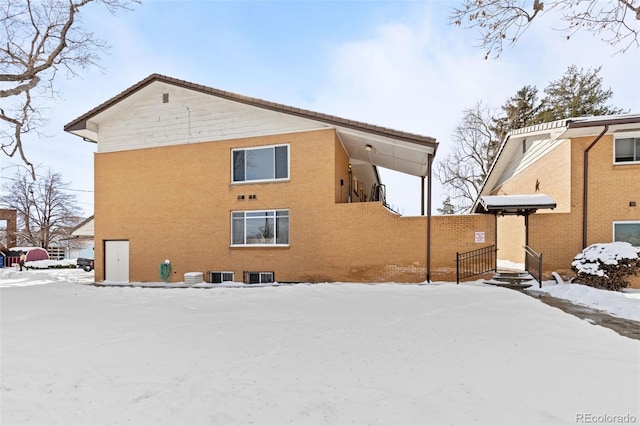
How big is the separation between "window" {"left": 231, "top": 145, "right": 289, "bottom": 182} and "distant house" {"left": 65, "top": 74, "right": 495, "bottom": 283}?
4 cm

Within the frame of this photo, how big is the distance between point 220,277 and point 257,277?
1682 mm

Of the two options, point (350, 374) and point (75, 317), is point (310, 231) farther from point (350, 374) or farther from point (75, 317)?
point (350, 374)

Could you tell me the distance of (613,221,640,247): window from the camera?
36.3ft

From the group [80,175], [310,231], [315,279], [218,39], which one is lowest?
[315,279]

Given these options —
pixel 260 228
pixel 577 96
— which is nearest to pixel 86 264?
pixel 260 228

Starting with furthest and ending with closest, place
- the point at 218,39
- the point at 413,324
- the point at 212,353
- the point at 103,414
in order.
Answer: the point at 218,39 → the point at 413,324 → the point at 212,353 → the point at 103,414

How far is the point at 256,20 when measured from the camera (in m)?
11.1

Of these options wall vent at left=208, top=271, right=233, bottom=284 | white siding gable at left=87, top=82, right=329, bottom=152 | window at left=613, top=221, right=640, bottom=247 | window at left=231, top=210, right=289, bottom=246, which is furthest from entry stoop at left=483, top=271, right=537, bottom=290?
wall vent at left=208, top=271, right=233, bottom=284

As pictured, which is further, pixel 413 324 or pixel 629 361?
pixel 413 324

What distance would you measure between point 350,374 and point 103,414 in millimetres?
2503

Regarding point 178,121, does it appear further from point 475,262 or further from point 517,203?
point 517,203

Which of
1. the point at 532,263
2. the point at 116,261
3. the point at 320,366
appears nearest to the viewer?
the point at 320,366

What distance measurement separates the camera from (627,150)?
11312mm

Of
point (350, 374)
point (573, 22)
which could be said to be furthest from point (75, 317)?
point (573, 22)
